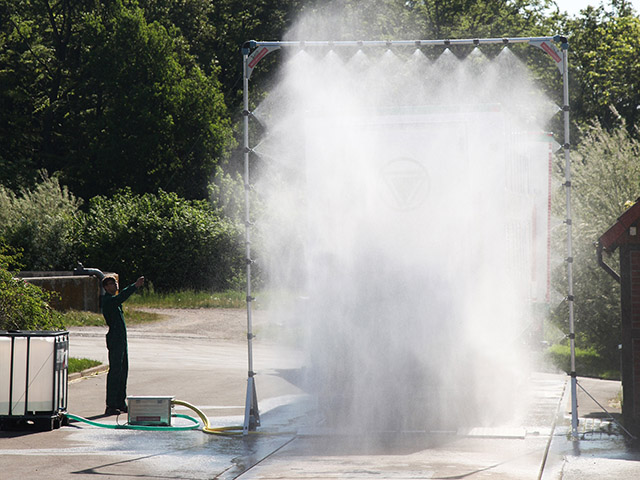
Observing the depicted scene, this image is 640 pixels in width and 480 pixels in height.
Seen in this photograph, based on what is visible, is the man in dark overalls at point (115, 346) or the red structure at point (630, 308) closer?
the red structure at point (630, 308)

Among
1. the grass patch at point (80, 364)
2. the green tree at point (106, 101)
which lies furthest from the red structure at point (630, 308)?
the green tree at point (106, 101)

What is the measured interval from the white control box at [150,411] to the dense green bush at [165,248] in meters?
27.2

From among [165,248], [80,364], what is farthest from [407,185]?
[165,248]

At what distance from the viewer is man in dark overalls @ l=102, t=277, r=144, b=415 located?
12695 mm

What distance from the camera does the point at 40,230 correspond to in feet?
126

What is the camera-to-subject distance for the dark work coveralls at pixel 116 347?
1270cm

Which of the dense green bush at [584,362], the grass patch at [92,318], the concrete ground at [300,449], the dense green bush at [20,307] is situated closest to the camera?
the concrete ground at [300,449]

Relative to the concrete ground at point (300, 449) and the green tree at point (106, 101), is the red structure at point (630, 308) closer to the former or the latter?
the concrete ground at point (300, 449)

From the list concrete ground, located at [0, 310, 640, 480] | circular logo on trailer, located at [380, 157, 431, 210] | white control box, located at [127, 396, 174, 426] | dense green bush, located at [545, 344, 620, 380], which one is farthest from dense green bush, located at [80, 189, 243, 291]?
circular logo on trailer, located at [380, 157, 431, 210]

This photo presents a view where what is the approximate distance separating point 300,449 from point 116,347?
3.40 m

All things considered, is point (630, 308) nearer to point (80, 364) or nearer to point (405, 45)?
point (405, 45)

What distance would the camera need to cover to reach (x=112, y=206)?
134ft

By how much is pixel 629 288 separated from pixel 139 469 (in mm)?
5915

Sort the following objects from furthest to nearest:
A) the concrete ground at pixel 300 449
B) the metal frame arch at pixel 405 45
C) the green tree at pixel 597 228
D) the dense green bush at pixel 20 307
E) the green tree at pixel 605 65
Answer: the green tree at pixel 605 65, the green tree at pixel 597 228, the dense green bush at pixel 20 307, the metal frame arch at pixel 405 45, the concrete ground at pixel 300 449
